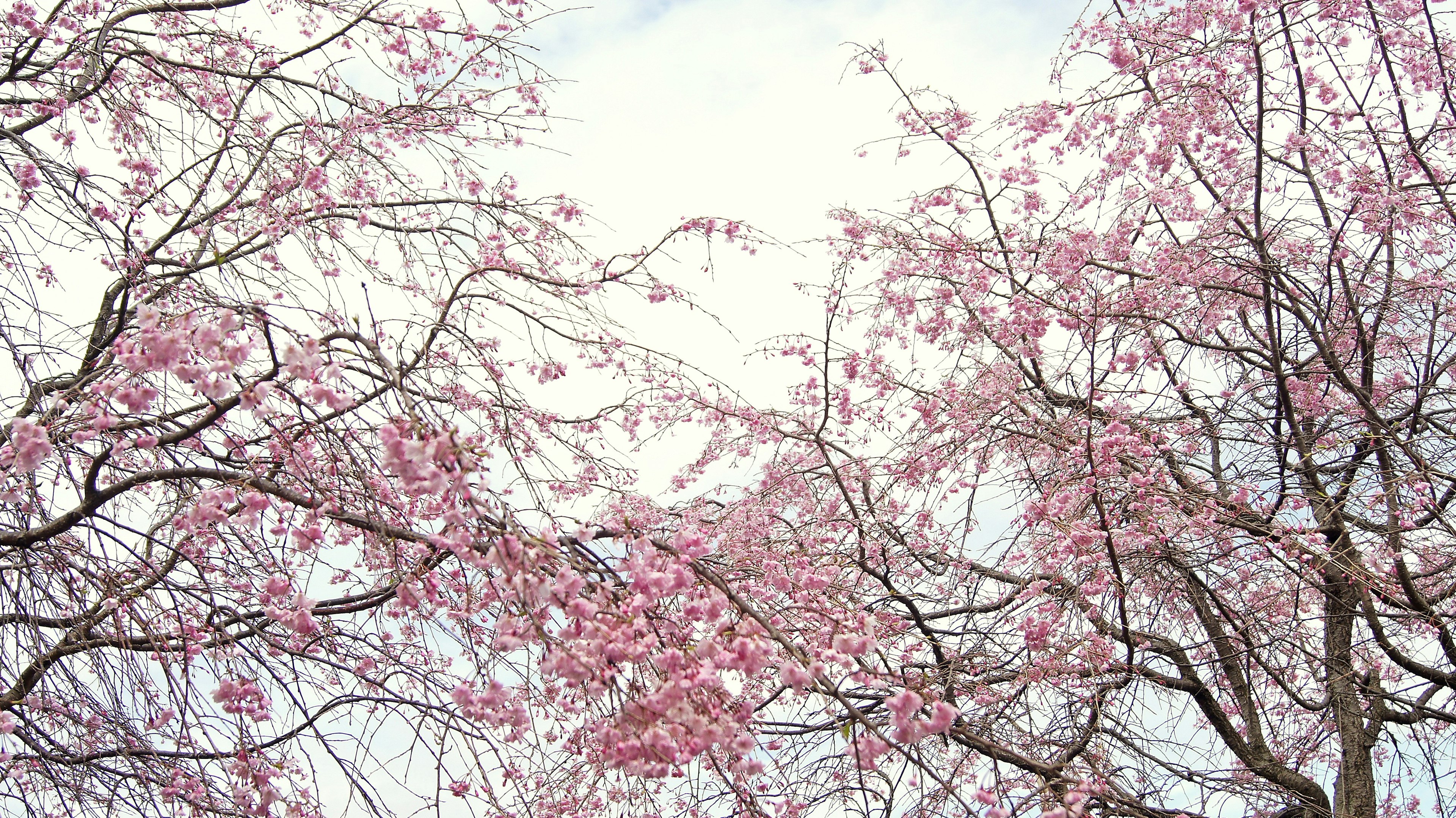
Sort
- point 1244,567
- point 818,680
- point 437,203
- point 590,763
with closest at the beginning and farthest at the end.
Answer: point 818,680 → point 590,763 → point 437,203 → point 1244,567

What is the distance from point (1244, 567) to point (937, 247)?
7.87 feet

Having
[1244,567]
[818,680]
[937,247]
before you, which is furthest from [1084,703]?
[937,247]

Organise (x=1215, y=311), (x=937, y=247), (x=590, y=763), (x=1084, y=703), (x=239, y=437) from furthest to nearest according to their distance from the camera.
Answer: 1. (x=937, y=247)
2. (x=1215, y=311)
3. (x=1084, y=703)
4. (x=590, y=763)
5. (x=239, y=437)

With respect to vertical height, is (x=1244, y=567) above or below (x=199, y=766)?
above

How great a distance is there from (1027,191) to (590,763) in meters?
4.25

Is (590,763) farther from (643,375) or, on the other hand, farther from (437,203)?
(437,203)

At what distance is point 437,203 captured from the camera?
4637 millimetres

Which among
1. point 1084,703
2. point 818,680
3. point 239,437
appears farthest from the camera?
point 1084,703

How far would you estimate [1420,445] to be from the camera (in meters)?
4.68

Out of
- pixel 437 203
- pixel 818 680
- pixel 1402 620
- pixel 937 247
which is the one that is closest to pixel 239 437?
→ pixel 437 203

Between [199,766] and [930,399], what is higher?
[930,399]

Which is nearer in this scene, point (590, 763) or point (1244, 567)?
point (590, 763)

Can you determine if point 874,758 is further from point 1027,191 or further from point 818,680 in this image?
point 1027,191

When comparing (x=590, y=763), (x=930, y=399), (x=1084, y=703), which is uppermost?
(x=930, y=399)
